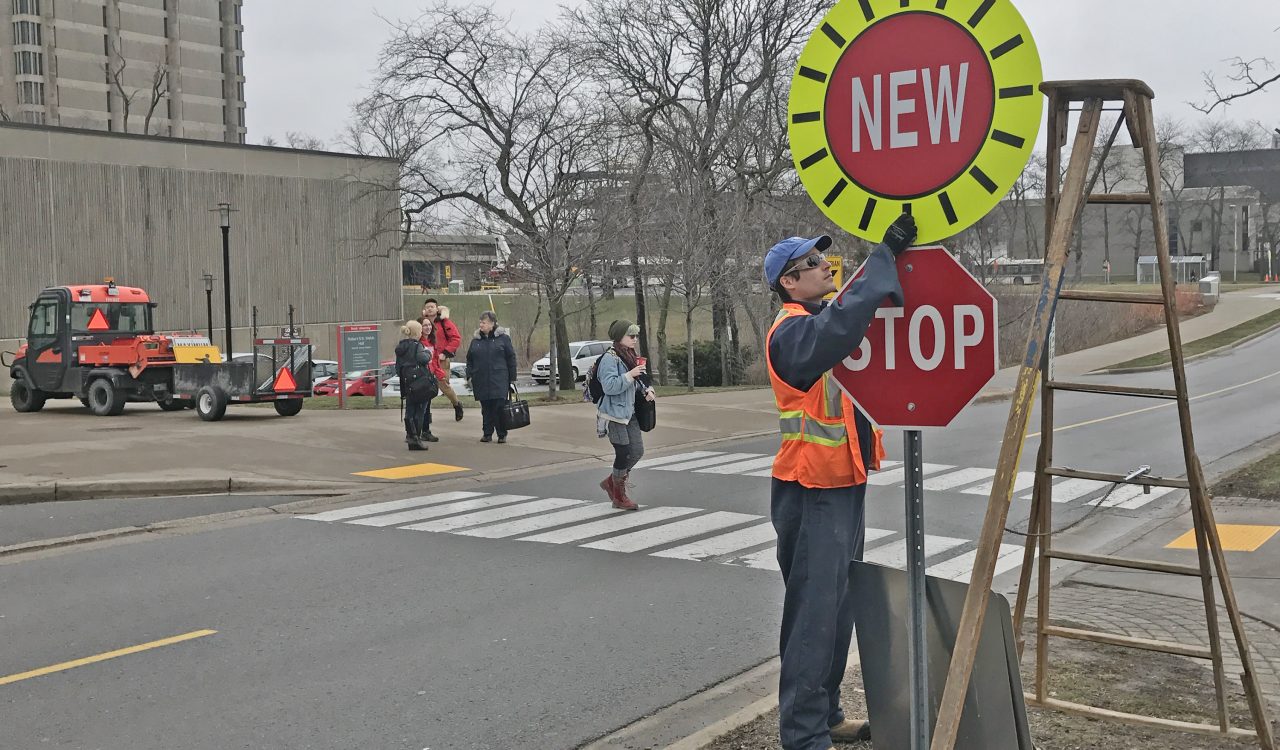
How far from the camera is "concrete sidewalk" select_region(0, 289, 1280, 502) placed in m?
13.4

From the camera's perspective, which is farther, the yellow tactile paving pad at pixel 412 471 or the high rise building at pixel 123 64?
the high rise building at pixel 123 64

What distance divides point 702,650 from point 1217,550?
312 centimetres

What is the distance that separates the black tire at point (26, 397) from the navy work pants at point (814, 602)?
74.5ft

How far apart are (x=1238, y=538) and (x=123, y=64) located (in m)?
93.6

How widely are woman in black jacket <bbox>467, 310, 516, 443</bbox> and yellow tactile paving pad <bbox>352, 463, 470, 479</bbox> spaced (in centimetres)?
206

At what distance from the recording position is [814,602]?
15.1 feet

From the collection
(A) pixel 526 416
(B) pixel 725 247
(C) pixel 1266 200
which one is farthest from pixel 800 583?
(C) pixel 1266 200

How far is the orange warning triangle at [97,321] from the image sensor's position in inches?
921

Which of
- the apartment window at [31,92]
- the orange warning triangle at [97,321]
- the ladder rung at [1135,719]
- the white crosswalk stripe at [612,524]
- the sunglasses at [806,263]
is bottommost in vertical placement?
the white crosswalk stripe at [612,524]

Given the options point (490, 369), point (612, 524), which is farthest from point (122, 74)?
point (612, 524)

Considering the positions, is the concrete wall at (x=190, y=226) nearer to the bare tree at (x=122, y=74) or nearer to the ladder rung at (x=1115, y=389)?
the ladder rung at (x=1115, y=389)

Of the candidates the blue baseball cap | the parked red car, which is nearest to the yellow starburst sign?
the blue baseball cap

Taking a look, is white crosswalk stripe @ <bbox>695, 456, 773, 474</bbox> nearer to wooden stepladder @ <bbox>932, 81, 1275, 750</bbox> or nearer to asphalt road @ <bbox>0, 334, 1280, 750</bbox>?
asphalt road @ <bbox>0, 334, 1280, 750</bbox>

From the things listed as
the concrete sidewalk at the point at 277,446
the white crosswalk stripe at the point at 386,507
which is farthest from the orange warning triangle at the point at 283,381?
the white crosswalk stripe at the point at 386,507
